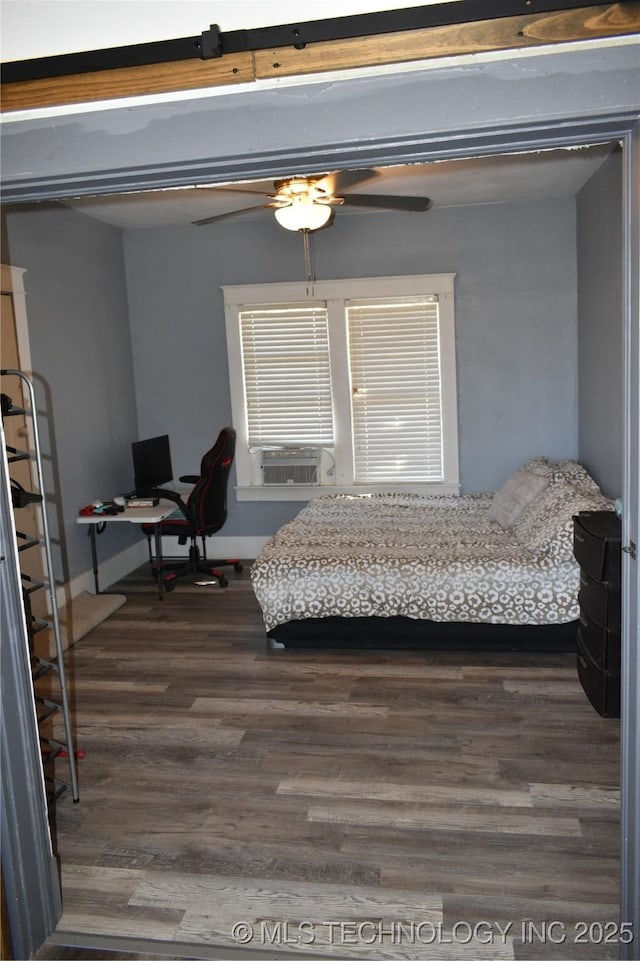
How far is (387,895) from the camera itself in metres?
2.49

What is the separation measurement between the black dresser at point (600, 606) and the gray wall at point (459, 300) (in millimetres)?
2519

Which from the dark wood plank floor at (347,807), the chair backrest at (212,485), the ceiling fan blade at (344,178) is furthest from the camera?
the chair backrest at (212,485)

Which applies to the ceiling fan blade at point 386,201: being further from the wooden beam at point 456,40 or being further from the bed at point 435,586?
the wooden beam at point 456,40

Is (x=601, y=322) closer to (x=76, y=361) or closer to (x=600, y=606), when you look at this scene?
(x=600, y=606)

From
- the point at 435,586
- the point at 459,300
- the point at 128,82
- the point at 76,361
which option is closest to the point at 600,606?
the point at 435,586

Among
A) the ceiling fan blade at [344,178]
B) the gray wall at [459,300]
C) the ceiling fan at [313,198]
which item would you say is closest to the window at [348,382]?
the gray wall at [459,300]

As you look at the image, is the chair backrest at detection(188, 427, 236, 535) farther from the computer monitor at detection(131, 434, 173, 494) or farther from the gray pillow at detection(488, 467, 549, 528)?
the gray pillow at detection(488, 467, 549, 528)

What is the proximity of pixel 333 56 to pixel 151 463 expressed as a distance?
4525mm

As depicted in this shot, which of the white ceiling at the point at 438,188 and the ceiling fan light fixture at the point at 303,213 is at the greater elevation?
the white ceiling at the point at 438,188

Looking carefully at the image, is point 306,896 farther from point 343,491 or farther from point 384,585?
point 343,491

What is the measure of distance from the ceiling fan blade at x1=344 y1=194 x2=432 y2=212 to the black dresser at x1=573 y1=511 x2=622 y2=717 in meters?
2.09

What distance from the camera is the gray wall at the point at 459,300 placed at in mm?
5977

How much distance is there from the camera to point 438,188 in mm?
5379

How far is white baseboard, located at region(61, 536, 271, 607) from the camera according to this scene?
19.1 feet
